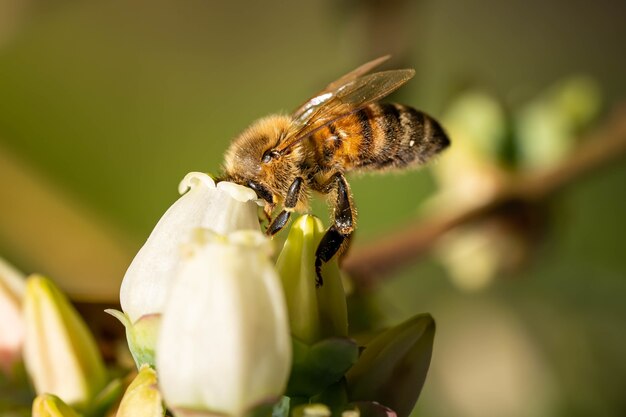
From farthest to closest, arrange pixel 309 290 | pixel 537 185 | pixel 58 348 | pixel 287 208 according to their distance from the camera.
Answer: pixel 537 185 < pixel 287 208 < pixel 58 348 < pixel 309 290

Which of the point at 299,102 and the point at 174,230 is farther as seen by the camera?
the point at 299,102

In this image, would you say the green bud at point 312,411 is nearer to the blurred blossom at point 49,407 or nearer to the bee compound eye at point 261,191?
the blurred blossom at point 49,407

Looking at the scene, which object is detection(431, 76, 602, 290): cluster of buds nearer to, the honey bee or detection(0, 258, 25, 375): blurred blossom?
the honey bee

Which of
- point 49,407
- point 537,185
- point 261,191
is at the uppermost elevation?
point 261,191

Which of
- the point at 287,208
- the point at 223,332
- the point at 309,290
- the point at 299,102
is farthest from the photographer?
the point at 299,102

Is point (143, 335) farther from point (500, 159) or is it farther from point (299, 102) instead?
point (299, 102)

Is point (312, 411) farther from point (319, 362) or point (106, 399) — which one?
point (106, 399)

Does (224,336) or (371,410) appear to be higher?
(224,336)

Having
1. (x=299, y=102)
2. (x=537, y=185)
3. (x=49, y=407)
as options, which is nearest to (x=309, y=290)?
(x=49, y=407)
